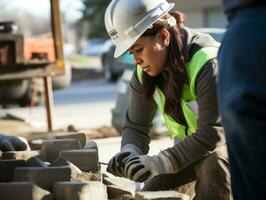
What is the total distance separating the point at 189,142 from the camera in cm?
423

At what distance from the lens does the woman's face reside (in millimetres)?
4262

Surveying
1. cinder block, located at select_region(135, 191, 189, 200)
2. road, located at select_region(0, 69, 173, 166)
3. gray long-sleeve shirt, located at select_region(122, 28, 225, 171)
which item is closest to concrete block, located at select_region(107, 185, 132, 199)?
gray long-sleeve shirt, located at select_region(122, 28, 225, 171)

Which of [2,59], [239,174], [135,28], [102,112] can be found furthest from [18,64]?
[239,174]

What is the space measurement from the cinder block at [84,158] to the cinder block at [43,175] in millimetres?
520

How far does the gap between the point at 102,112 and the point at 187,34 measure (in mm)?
9947

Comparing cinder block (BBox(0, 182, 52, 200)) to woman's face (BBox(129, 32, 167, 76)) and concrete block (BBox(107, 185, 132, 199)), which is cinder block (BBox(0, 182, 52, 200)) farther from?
woman's face (BBox(129, 32, 167, 76))

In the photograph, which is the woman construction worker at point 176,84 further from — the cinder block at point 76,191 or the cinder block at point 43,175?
the cinder block at point 43,175

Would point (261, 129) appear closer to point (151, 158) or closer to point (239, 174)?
point (239, 174)

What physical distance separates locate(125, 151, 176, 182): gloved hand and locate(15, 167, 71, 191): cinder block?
1.30 ft

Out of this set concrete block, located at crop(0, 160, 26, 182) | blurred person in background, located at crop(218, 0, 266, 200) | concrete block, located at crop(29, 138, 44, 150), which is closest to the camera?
blurred person in background, located at crop(218, 0, 266, 200)

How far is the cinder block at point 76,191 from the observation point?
13.5 feet

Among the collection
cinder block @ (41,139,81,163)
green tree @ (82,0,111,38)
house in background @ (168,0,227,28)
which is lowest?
green tree @ (82,0,111,38)

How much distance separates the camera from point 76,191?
4121mm

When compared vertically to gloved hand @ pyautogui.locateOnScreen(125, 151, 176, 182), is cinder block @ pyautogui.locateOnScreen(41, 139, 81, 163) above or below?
below
